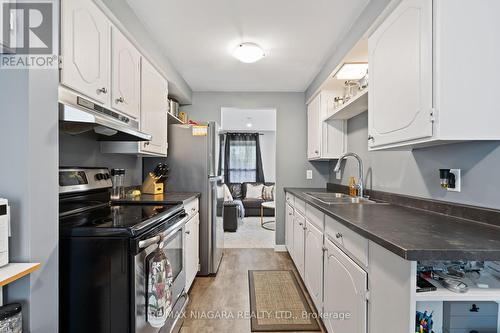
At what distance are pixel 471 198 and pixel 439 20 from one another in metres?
0.87

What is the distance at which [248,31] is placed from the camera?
2.26 metres

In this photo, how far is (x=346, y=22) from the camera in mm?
Answer: 2109

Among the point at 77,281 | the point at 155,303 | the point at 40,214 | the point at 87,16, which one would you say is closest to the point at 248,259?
the point at 155,303

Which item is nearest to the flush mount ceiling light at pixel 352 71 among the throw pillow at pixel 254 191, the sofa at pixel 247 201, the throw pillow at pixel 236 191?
the sofa at pixel 247 201

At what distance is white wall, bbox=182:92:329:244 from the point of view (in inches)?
152

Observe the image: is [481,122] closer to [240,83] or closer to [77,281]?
[77,281]

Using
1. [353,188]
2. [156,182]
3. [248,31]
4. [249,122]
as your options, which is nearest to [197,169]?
[156,182]

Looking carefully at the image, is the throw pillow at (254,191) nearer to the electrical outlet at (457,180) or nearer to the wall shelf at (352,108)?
the wall shelf at (352,108)

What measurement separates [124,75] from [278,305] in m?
2.23

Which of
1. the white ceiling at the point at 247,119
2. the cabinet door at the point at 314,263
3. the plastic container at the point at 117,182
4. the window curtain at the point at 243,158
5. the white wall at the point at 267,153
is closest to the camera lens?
Answer: the cabinet door at the point at 314,263

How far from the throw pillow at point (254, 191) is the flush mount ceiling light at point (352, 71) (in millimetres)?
4670

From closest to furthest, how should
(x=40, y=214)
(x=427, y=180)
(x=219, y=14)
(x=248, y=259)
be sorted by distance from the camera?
(x=40, y=214), (x=427, y=180), (x=219, y=14), (x=248, y=259)

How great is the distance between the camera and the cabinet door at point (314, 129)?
3.23 m

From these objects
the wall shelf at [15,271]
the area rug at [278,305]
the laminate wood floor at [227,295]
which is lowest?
the laminate wood floor at [227,295]
